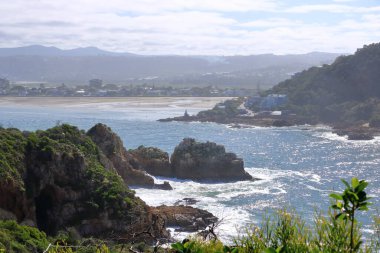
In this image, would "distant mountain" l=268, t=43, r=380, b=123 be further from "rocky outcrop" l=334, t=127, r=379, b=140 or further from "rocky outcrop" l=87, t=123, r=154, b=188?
"rocky outcrop" l=87, t=123, r=154, b=188

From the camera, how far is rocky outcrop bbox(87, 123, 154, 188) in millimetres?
36281

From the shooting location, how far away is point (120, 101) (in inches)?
4117

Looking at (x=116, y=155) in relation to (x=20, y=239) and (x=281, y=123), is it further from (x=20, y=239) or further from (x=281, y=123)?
(x=281, y=123)

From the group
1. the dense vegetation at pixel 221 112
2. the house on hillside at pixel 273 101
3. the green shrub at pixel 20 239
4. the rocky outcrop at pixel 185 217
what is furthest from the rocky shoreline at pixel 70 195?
the house on hillside at pixel 273 101

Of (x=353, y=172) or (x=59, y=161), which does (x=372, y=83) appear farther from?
(x=59, y=161)

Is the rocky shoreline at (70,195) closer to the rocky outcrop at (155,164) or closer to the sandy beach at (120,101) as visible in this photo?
the rocky outcrop at (155,164)

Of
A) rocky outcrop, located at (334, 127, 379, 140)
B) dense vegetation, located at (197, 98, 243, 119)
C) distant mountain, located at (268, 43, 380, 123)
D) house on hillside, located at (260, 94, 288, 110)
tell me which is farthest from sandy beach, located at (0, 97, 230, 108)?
rocky outcrop, located at (334, 127, 379, 140)

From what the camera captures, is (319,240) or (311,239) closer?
(319,240)

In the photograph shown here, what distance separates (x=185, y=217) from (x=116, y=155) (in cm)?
956

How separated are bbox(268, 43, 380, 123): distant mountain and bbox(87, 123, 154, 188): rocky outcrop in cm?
3762

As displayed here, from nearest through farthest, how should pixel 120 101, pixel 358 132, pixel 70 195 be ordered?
pixel 70 195 < pixel 358 132 < pixel 120 101

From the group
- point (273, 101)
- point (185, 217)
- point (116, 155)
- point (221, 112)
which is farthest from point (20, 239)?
point (273, 101)

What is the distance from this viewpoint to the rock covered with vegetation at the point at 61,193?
24672 millimetres

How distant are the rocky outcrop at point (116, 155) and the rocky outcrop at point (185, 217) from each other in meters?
7.26
